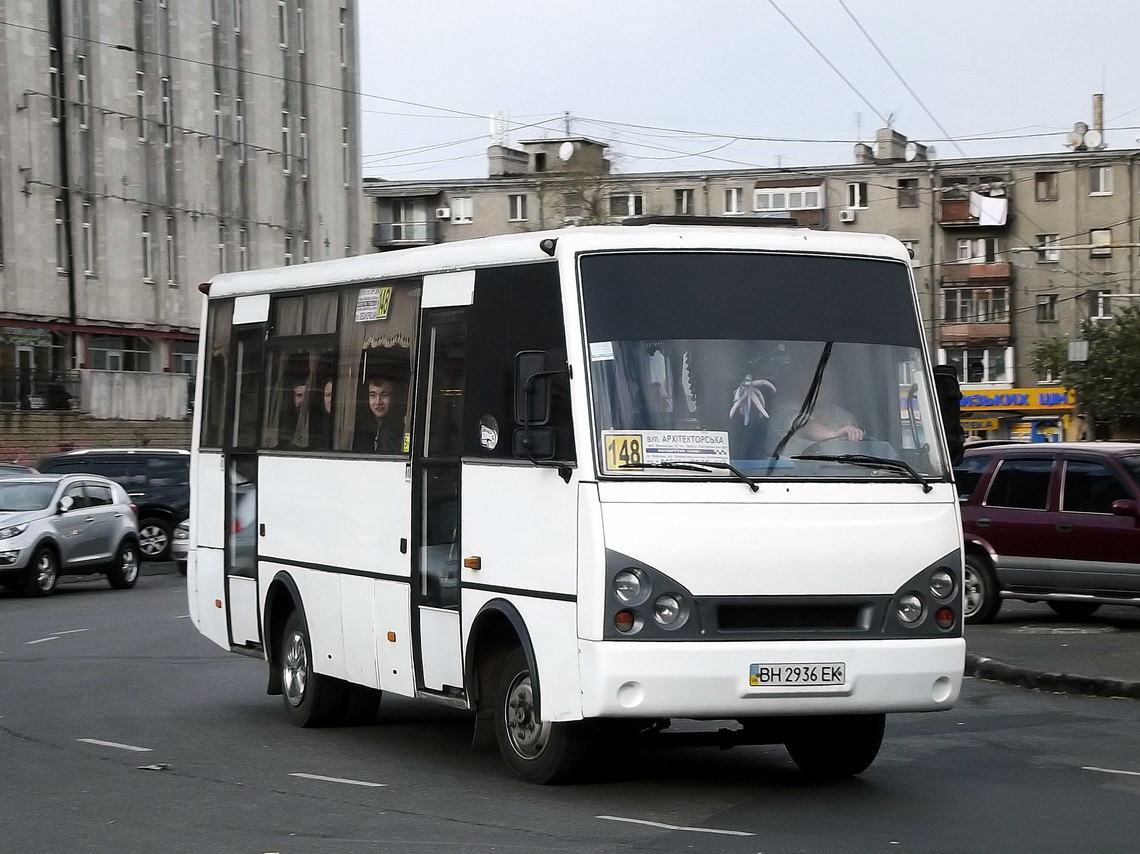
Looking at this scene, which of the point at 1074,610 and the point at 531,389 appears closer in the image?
the point at 531,389

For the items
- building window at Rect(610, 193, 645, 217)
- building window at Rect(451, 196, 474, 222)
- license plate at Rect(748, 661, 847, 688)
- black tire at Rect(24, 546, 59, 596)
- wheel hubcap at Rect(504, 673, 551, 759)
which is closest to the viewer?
license plate at Rect(748, 661, 847, 688)

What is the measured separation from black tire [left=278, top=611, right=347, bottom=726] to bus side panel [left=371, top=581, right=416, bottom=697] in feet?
3.90

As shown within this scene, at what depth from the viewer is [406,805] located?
9.09m

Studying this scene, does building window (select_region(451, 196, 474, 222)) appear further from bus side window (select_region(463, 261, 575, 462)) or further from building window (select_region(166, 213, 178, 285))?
bus side window (select_region(463, 261, 575, 462))

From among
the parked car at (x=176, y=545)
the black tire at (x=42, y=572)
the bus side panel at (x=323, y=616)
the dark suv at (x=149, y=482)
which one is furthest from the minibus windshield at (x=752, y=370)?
the dark suv at (x=149, y=482)

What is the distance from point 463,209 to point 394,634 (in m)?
85.1

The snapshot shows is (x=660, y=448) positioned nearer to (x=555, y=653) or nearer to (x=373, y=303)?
(x=555, y=653)

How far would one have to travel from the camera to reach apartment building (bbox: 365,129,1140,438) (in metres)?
82.4

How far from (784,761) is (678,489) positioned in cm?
258

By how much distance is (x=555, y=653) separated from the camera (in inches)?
356

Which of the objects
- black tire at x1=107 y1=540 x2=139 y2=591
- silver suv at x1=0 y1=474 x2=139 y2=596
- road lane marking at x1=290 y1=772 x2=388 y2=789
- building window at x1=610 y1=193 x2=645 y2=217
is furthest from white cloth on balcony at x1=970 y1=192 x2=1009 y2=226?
road lane marking at x1=290 y1=772 x2=388 y2=789

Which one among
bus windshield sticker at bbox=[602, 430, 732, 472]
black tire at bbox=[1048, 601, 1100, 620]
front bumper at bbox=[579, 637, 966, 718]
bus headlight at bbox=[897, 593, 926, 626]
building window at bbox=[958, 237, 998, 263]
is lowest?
black tire at bbox=[1048, 601, 1100, 620]

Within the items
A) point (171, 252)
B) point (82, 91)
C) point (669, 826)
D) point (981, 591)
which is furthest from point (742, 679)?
point (171, 252)

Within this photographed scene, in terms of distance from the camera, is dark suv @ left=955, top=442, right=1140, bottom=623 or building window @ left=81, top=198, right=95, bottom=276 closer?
dark suv @ left=955, top=442, right=1140, bottom=623
